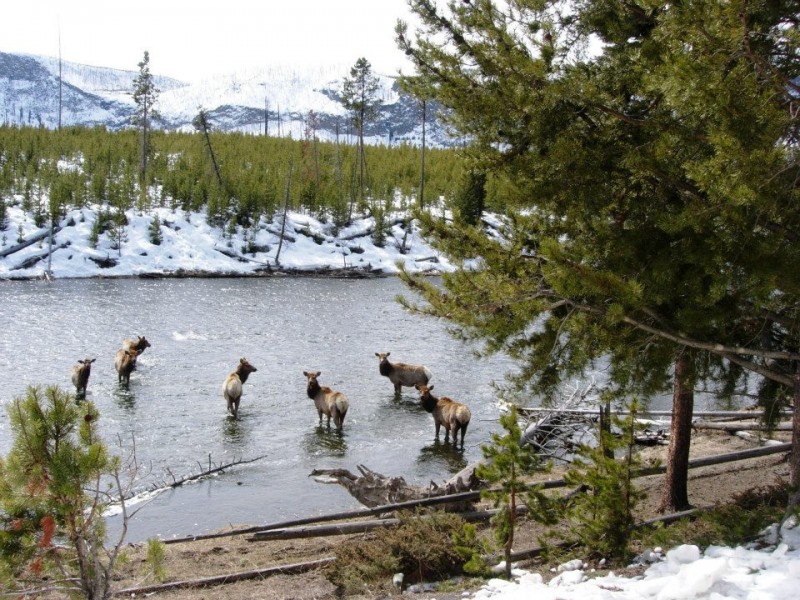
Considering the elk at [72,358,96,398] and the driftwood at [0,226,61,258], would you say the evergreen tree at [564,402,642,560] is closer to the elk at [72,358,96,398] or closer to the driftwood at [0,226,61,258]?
the elk at [72,358,96,398]

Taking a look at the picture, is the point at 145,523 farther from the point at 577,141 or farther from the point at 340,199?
the point at 340,199

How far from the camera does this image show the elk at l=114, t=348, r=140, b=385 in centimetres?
1939

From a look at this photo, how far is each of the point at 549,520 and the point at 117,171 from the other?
6478 cm

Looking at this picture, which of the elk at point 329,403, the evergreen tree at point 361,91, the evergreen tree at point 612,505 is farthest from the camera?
the evergreen tree at point 361,91

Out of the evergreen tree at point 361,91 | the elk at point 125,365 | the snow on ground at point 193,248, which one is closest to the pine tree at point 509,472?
the elk at point 125,365

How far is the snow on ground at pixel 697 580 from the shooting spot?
15.4ft

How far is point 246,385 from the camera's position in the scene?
65.8 feet

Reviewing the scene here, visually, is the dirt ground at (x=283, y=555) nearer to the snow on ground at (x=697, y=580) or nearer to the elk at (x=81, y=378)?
the snow on ground at (x=697, y=580)

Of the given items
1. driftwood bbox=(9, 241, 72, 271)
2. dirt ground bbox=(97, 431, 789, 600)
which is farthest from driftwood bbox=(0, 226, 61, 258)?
dirt ground bbox=(97, 431, 789, 600)

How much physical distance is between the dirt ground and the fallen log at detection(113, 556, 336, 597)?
0.16 feet

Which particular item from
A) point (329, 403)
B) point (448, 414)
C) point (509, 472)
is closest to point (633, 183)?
point (509, 472)

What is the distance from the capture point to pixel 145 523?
10938 mm

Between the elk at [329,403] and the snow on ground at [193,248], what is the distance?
84.8 feet

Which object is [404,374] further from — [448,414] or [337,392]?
[448,414]
